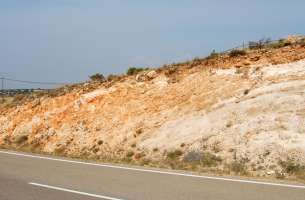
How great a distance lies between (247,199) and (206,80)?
42.2 feet

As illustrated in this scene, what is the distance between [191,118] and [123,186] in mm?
8204

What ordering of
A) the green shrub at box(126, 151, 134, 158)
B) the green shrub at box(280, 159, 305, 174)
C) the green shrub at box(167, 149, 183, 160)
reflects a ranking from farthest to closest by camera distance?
the green shrub at box(126, 151, 134, 158) < the green shrub at box(167, 149, 183, 160) < the green shrub at box(280, 159, 305, 174)

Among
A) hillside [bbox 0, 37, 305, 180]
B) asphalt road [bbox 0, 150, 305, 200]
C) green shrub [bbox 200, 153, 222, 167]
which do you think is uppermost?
hillside [bbox 0, 37, 305, 180]

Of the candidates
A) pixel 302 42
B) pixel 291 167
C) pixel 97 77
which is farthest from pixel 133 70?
pixel 291 167

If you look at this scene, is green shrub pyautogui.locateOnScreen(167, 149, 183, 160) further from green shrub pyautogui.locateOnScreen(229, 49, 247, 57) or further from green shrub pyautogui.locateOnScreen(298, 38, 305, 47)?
green shrub pyautogui.locateOnScreen(298, 38, 305, 47)

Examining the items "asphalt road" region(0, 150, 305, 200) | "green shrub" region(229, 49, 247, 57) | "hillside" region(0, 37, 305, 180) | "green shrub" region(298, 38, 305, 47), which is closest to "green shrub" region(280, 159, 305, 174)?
"hillside" region(0, 37, 305, 180)

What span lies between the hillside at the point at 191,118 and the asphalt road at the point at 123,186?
2.09 m

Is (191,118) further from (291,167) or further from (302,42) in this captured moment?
(302,42)

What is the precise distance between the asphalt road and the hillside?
6.87ft

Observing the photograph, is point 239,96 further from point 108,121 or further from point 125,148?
point 108,121

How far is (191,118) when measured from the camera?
19.9 metres

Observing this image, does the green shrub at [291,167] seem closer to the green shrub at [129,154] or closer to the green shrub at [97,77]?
the green shrub at [129,154]

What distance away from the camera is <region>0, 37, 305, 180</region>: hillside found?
15.7m

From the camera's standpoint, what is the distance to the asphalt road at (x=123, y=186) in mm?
10773
